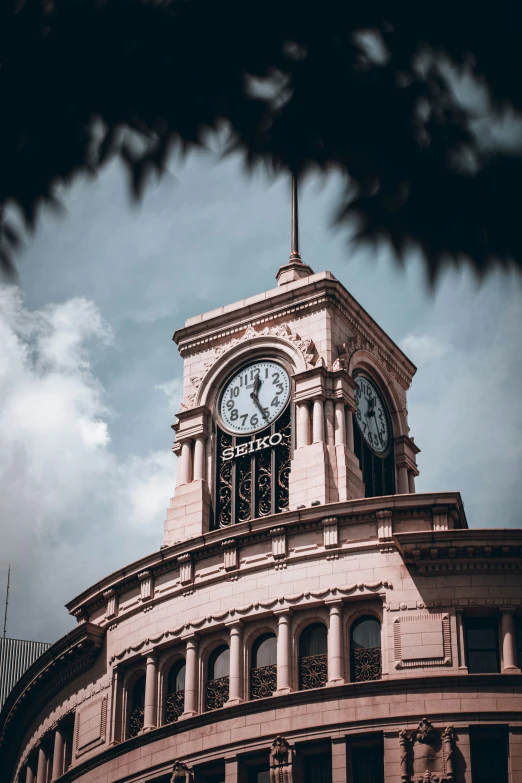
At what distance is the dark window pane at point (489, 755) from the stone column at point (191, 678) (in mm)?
9313

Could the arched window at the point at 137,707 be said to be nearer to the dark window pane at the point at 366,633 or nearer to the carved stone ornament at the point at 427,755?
the dark window pane at the point at 366,633

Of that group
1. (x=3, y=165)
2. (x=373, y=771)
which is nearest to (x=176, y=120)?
(x=3, y=165)

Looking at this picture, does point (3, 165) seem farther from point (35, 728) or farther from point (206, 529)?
point (35, 728)

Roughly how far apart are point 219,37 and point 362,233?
61.5 inches

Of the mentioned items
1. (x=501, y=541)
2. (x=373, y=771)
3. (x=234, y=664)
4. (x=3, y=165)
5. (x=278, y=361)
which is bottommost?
(x=3, y=165)

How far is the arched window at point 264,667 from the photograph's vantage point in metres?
43.5

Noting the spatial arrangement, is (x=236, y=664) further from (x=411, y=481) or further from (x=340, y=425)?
(x=411, y=481)

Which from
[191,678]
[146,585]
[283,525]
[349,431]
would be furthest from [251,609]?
[349,431]

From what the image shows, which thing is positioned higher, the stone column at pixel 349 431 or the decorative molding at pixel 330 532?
the stone column at pixel 349 431

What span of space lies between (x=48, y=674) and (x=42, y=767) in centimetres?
338

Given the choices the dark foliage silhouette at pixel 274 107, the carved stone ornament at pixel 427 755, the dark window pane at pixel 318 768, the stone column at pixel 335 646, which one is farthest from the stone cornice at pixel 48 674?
the dark foliage silhouette at pixel 274 107

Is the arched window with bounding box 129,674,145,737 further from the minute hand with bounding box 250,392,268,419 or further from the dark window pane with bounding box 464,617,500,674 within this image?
the dark window pane with bounding box 464,617,500,674

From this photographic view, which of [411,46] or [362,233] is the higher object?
[411,46]

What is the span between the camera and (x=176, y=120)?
9219mm
